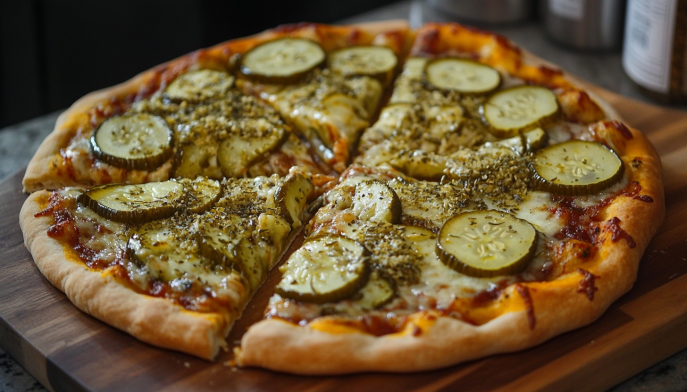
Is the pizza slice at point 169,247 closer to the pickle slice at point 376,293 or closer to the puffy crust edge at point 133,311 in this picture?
the puffy crust edge at point 133,311

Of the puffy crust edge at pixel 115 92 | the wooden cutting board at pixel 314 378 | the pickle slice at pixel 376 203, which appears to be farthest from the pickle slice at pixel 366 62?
the wooden cutting board at pixel 314 378

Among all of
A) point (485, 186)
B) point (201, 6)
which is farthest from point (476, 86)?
point (201, 6)

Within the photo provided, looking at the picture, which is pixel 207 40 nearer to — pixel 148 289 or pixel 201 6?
pixel 201 6

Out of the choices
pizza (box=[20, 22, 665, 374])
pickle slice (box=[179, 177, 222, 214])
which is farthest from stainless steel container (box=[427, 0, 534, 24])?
pickle slice (box=[179, 177, 222, 214])

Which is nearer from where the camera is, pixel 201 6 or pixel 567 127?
pixel 567 127

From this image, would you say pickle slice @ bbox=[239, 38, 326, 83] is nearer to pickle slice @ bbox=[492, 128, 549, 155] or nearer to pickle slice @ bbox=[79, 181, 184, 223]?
pickle slice @ bbox=[79, 181, 184, 223]

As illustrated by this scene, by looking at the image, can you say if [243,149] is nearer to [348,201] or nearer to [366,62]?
[348,201]
